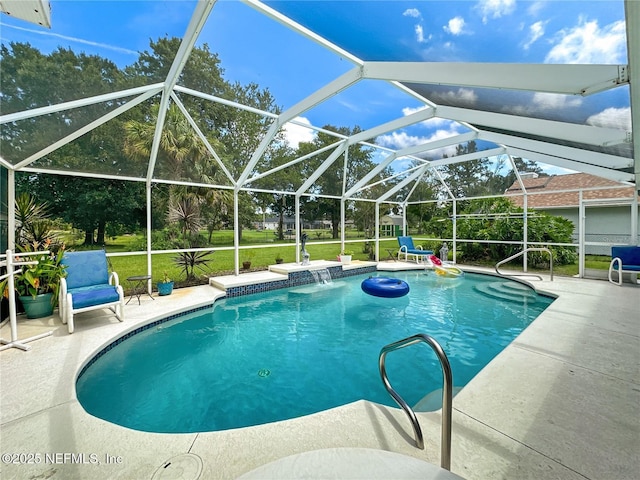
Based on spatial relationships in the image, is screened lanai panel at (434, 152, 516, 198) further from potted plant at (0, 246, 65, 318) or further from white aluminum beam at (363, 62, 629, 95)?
potted plant at (0, 246, 65, 318)

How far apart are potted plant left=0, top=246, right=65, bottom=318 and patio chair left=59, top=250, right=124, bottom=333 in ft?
0.71

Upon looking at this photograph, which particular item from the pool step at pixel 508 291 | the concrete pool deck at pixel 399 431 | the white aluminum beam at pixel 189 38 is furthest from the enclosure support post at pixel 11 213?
the pool step at pixel 508 291

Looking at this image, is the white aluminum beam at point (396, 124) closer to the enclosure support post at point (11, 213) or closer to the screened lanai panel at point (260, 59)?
the screened lanai panel at point (260, 59)

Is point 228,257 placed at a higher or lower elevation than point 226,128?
lower

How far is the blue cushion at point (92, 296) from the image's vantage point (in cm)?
470

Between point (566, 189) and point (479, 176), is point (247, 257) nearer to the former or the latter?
point (479, 176)

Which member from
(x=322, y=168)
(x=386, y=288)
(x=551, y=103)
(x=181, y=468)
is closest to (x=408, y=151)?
(x=322, y=168)

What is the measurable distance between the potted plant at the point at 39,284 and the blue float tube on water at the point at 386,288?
6375 millimetres

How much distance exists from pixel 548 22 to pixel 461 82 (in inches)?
41.7

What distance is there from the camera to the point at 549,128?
4.58 m

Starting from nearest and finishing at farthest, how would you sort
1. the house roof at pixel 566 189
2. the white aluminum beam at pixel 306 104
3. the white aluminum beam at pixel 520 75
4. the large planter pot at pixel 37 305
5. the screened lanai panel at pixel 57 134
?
the white aluminum beam at pixel 520 75 → the screened lanai panel at pixel 57 134 → the white aluminum beam at pixel 306 104 → the large planter pot at pixel 37 305 → the house roof at pixel 566 189

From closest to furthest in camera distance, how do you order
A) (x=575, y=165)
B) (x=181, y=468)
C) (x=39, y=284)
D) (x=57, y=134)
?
(x=181, y=468) < (x=57, y=134) < (x=39, y=284) < (x=575, y=165)

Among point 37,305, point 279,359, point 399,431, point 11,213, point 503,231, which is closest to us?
point 399,431

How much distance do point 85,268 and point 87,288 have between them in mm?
489
